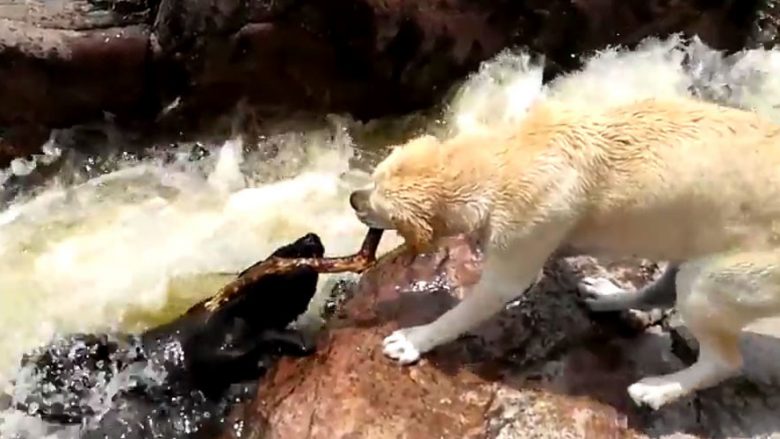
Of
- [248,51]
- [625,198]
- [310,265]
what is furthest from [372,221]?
[248,51]

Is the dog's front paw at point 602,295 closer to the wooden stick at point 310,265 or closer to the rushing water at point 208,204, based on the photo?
the wooden stick at point 310,265

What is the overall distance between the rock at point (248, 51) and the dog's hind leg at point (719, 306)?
8.33 ft

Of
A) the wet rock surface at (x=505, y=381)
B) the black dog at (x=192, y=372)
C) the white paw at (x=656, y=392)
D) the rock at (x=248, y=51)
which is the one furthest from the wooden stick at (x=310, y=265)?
the rock at (x=248, y=51)

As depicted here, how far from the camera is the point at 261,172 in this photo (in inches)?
205

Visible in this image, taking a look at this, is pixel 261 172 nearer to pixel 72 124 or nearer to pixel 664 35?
pixel 72 124

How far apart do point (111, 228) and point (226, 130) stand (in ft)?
2.90

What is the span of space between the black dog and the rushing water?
0.26m

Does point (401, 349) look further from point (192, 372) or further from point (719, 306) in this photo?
point (719, 306)

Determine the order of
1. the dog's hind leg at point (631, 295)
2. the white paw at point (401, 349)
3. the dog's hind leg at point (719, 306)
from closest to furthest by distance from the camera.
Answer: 1. the dog's hind leg at point (719, 306)
2. the white paw at point (401, 349)
3. the dog's hind leg at point (631, 295)

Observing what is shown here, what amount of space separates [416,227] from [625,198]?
0.64 m

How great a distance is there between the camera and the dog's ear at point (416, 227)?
2.97 m

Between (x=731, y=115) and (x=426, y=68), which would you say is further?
(x=426, y=68)

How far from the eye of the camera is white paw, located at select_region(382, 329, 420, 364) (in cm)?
329

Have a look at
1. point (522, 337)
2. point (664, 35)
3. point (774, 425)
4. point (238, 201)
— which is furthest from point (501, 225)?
point (664, 35)
